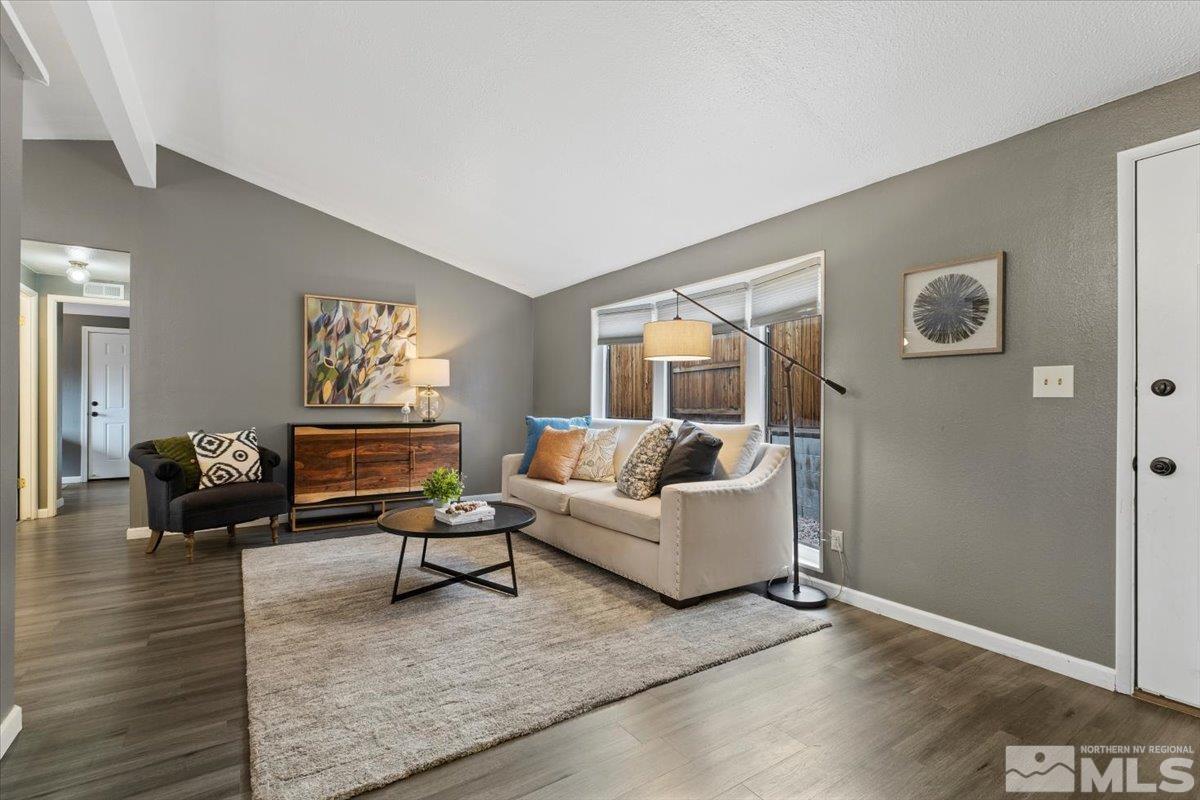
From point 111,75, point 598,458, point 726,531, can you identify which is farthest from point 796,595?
point 111,75

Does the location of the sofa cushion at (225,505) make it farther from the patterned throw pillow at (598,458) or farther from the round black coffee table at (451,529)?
the patterned throw pillow at (598,458)

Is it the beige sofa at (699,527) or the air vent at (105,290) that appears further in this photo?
the air vent at (105,290)

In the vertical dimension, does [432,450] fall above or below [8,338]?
below

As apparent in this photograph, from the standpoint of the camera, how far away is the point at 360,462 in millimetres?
4879

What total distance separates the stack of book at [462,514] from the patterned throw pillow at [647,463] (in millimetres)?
842

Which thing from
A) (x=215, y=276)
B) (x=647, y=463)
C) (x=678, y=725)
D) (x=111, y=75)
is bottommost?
(x=678, y=725)

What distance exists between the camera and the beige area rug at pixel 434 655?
1.74 m

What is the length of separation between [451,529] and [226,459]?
244 centimetres

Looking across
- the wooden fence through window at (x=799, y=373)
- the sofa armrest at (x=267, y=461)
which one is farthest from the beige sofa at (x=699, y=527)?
the sofa armrest at (x=267, y=461)

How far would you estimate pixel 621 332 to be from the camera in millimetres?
5129

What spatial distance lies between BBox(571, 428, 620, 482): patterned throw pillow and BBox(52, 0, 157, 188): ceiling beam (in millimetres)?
3448

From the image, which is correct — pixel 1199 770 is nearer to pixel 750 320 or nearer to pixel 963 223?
pixel 963 223

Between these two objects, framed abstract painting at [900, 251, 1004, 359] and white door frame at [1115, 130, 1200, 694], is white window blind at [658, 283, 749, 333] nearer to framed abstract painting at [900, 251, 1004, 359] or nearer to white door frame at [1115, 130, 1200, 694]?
framed abstract painting at [900, 251, 1004, 359]

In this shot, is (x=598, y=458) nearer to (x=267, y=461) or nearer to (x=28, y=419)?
(x=267, y=461)
